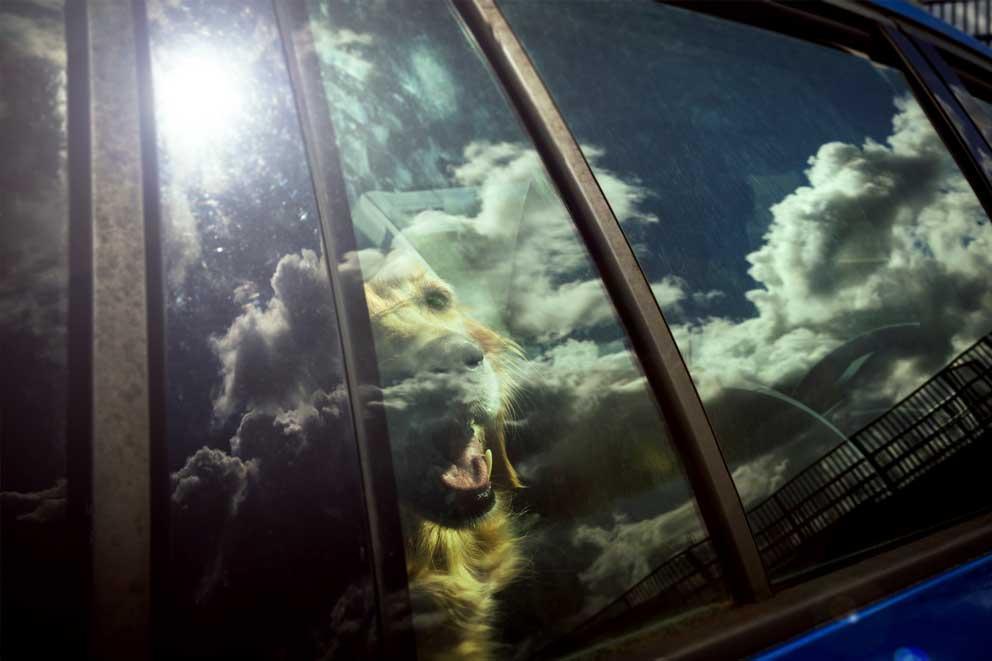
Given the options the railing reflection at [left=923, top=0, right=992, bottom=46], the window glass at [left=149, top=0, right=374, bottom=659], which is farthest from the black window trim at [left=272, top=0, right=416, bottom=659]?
the railing reflection at [left=923, top=0, right=992, bottom=46]

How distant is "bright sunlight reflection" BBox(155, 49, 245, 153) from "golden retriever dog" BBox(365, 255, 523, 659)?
11.0 inches

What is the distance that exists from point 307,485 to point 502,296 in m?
0.41

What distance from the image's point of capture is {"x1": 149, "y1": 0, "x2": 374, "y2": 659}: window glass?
71cm

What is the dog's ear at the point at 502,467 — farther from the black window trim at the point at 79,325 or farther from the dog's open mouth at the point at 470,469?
the black window trim at the point at 79,325

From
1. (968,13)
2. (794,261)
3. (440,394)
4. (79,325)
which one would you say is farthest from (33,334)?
(968,13)

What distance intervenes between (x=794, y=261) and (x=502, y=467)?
33.8 inches

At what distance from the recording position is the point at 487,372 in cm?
94

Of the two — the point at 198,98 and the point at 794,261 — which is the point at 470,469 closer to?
the point at 198,98

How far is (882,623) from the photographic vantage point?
1.04 m

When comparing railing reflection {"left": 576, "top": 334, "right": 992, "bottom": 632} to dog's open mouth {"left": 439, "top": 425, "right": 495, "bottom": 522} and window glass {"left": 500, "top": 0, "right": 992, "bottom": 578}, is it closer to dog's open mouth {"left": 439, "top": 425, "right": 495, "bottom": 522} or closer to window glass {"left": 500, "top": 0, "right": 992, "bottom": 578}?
window glass {"left": 500, "top": 0, "right": 992, "bottom": 578}

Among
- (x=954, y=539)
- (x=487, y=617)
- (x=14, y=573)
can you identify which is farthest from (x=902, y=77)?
(x=14, y=573)

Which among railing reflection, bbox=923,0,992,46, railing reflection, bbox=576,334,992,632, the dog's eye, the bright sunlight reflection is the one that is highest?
railing reflection, bbox=923,0,992,46

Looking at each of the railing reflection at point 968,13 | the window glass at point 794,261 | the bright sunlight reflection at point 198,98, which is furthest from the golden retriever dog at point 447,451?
the railing reflection at point 968,13

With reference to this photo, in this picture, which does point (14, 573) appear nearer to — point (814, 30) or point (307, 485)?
point (307, 485)
